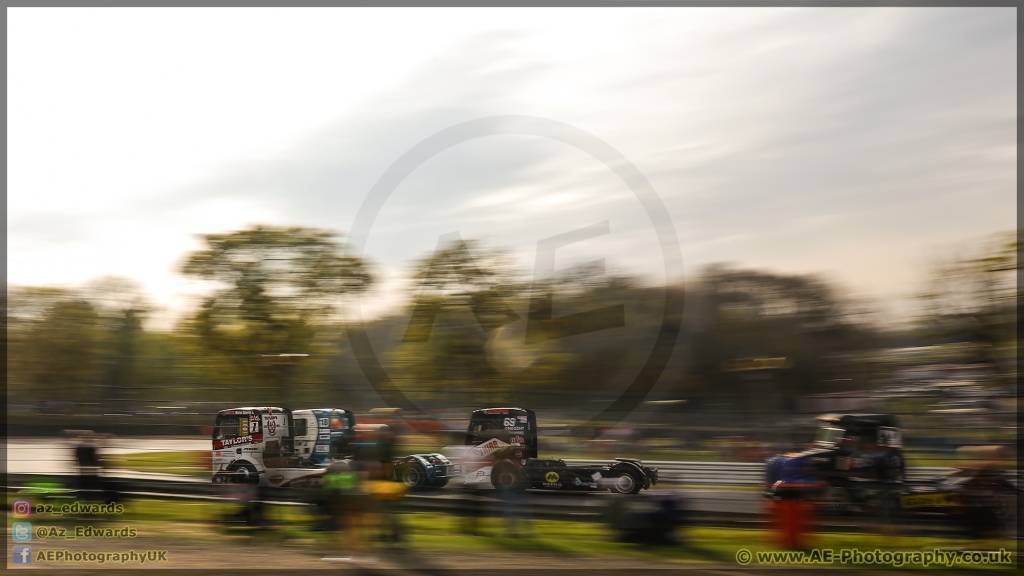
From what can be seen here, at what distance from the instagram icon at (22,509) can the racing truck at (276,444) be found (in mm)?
3410

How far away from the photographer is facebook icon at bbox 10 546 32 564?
8172 millimetres

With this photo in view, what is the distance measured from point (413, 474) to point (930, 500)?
918cm

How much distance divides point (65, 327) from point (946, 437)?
72.4ft

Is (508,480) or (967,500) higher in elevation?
(508,480)

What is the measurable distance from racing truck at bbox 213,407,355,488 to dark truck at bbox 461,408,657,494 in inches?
111

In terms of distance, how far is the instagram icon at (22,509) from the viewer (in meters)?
10.6

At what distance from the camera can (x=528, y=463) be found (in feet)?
47.3

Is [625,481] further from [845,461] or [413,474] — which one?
[413,474]

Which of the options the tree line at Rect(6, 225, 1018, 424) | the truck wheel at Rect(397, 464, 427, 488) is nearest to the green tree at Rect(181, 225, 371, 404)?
the tree line at Rect(6, 225, 1018, 424)

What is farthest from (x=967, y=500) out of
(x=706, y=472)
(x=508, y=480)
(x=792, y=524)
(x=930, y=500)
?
(x=508, y=480)

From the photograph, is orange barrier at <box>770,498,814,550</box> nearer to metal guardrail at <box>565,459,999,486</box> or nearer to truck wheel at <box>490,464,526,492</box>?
truck wheel at <box>490,464,526,492</box>

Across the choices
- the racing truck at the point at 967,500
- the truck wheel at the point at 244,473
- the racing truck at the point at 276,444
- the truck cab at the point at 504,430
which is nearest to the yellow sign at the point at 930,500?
the racing truck at the point at 967,500

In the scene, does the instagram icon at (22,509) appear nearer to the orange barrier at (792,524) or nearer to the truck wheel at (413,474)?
the truck wheel at (413,474)

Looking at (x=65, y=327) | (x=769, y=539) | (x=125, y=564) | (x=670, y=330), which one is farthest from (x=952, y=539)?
(x=65, y=327)
